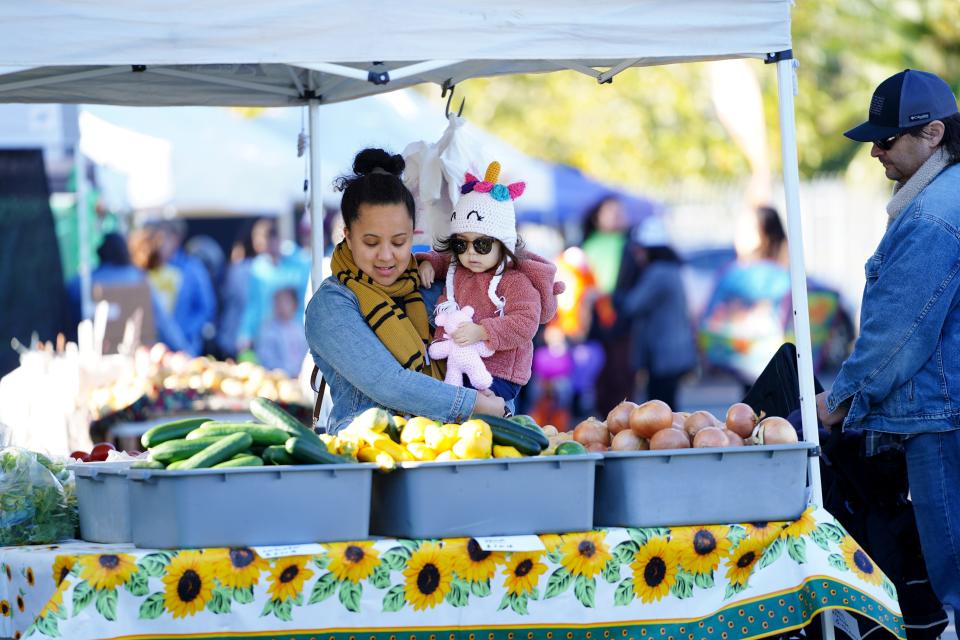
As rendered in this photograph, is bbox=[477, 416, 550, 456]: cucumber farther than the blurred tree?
No

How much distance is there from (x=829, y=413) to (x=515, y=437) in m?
1.51

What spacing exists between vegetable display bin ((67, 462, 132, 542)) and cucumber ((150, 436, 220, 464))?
0.35 feet

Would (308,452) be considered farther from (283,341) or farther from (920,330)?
(283,341)

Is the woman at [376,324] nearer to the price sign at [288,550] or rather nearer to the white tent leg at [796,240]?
the price sign at [288,550]

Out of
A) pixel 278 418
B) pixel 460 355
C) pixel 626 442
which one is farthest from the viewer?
pixel 460 355

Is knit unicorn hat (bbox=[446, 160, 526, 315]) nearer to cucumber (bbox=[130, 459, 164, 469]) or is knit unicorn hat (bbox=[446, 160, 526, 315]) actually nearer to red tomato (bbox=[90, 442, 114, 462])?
cucumber (bbox=[130, 459, 164, 469])

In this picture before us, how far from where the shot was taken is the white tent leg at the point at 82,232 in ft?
30.7

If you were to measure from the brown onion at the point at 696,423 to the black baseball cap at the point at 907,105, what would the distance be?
3.95ft

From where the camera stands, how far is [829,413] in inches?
186

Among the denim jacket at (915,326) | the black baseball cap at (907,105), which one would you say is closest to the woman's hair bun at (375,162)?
the black baseball cap at (907,105)

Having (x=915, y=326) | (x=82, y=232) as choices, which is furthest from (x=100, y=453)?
(x=82, y=232)

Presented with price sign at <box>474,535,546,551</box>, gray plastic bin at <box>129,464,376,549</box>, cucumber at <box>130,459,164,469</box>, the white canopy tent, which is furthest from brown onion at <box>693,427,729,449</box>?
cucumber at <box>130,459,164,469</box>

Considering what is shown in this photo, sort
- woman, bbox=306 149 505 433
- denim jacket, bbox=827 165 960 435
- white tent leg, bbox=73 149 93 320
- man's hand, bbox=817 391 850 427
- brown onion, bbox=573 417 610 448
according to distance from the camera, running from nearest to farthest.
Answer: woman, bbox=306 149 505 433
brown onion, bbox=573 417 610 448
denim jacket, bbox=827 165 960 435
man's hand, bbox=817 391 850 427
white tent leg, bbox=73 149 93 320

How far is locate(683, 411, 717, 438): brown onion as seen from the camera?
13.1 ft
